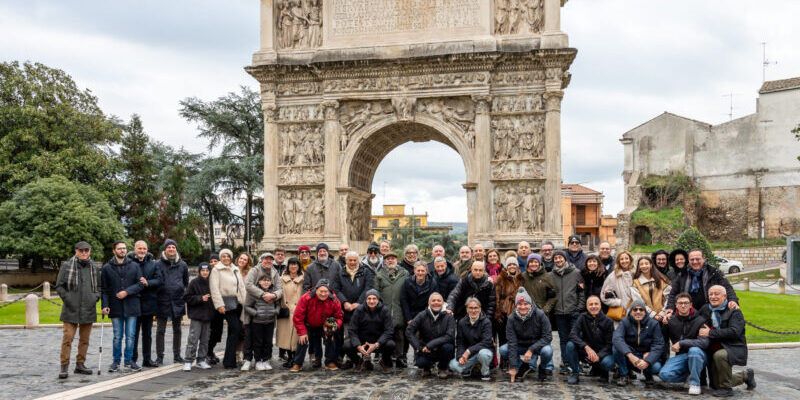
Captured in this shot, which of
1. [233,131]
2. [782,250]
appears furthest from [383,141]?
[782,250]

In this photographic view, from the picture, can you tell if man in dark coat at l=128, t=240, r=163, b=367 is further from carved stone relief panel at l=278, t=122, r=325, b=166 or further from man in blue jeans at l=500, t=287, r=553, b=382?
carved stone relief panel at l=278, t=122, r=325, b=166

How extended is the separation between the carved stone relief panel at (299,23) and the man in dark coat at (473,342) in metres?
13.3

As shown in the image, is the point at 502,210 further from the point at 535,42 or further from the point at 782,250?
the point at 782,250

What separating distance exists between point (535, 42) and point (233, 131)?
23647mm

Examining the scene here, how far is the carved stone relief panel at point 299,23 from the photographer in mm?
20719

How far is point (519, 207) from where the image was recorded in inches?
768

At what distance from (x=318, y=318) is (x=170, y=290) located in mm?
2329

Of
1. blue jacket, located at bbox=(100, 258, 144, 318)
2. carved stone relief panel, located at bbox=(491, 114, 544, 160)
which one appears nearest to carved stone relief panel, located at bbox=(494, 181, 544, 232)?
carved stone relief panel, located at bbox=(491, 114, 544, 160)

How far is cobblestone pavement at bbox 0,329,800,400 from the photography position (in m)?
8.23

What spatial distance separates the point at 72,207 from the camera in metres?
29.9

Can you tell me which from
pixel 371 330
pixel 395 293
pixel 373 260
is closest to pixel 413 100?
pixel 373 260

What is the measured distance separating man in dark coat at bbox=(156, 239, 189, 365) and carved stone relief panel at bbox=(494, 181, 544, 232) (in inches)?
434

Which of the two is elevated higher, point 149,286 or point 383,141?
point 383,141

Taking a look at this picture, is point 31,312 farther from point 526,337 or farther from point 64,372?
point 526,337
